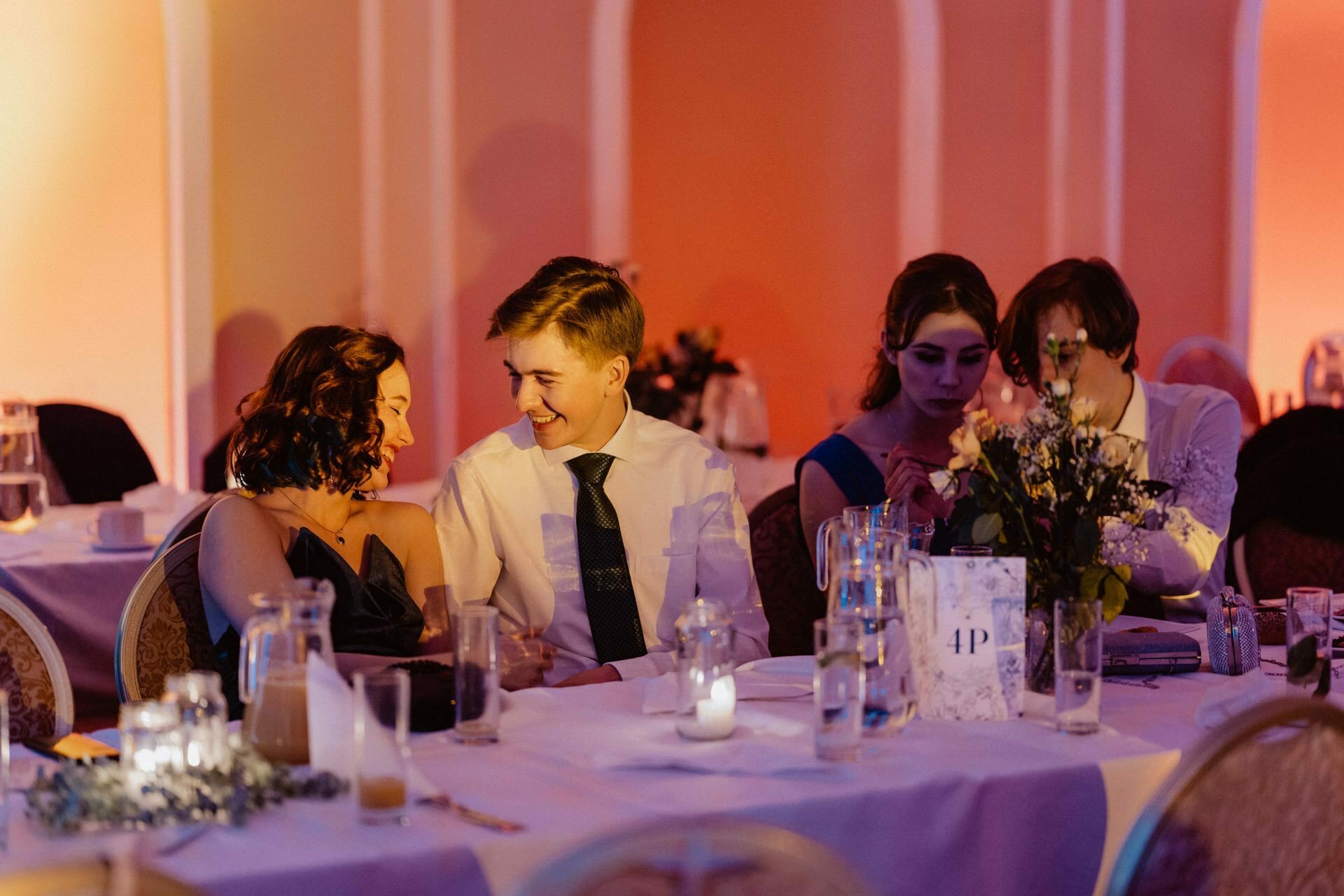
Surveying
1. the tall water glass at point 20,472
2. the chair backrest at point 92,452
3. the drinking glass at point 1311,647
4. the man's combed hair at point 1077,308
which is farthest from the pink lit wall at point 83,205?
the drinking glass at point 1311,647

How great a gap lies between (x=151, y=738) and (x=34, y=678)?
76 cm

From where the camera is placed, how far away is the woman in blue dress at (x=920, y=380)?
2975 millimetres

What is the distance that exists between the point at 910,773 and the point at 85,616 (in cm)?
255

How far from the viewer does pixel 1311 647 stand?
2078mm

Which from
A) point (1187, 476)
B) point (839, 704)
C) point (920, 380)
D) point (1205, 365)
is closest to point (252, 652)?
point (839, 704)

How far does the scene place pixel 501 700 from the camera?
2.01 metres

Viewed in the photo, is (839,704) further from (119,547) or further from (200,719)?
(119,547)

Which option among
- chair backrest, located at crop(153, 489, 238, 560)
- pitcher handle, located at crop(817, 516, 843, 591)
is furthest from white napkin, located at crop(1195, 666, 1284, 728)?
chair backrest, located at crop(153, 489, 238, 560)

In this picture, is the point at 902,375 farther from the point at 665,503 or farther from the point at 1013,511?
the point at 1013,511

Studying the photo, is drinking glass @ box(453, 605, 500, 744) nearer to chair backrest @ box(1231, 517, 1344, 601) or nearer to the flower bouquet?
the flower bouquet

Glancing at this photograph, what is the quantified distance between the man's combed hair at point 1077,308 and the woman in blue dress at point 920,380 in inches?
2.1

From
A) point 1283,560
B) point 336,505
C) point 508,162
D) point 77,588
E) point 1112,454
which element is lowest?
point 77,588

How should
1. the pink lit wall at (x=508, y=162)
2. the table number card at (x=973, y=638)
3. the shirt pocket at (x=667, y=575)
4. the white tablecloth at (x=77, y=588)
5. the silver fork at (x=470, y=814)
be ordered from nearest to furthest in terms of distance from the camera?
the silver fork at (x=470, y=814) → the table number card at (x=973, y=638) → the shirt pocket at (x=667, y=575) → the white tablecloth at (x=77, y=588) → the pink lit wall at (x=508, y=162)

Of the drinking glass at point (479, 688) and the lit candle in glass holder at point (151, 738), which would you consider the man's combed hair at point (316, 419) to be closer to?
the drinking glass at point (479, 688)
